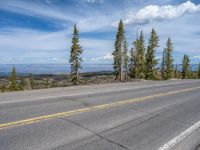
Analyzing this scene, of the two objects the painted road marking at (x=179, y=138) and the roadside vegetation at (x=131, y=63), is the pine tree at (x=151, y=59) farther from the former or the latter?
the painted road marking at (x=179, y=138)

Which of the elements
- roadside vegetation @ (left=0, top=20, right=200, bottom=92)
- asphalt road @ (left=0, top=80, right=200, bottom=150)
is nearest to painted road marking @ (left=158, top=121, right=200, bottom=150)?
asphalt road @ (left=0, top=80, right=200, bottom=150)

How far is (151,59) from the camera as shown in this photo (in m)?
63.4

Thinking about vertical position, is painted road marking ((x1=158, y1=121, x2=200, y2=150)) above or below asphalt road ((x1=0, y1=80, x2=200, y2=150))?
below

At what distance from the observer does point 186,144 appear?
626 centimetres

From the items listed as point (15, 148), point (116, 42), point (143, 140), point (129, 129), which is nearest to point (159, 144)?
point (143, 140)

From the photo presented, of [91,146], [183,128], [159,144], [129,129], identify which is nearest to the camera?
[91,146]

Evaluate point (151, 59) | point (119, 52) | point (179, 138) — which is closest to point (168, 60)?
point (151, 59)

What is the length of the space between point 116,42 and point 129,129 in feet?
151

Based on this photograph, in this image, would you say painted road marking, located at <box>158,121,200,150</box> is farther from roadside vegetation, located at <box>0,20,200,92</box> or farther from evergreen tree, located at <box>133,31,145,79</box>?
evergreen tree, located at <box>133,31,145,79</box>

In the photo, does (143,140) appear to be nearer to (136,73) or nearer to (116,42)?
(116,42)

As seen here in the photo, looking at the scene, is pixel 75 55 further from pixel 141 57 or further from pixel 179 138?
pixel 179 138

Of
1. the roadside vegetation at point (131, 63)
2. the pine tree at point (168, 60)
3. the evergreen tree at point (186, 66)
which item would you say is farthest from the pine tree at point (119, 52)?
the evergreen tree at point (186, 66)

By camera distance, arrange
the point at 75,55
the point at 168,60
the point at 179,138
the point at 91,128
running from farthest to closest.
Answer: the point at 168,60 < the point at 75,55 < the point at 91,128 < the point at 179,138

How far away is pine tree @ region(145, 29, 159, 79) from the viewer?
6100 cm
